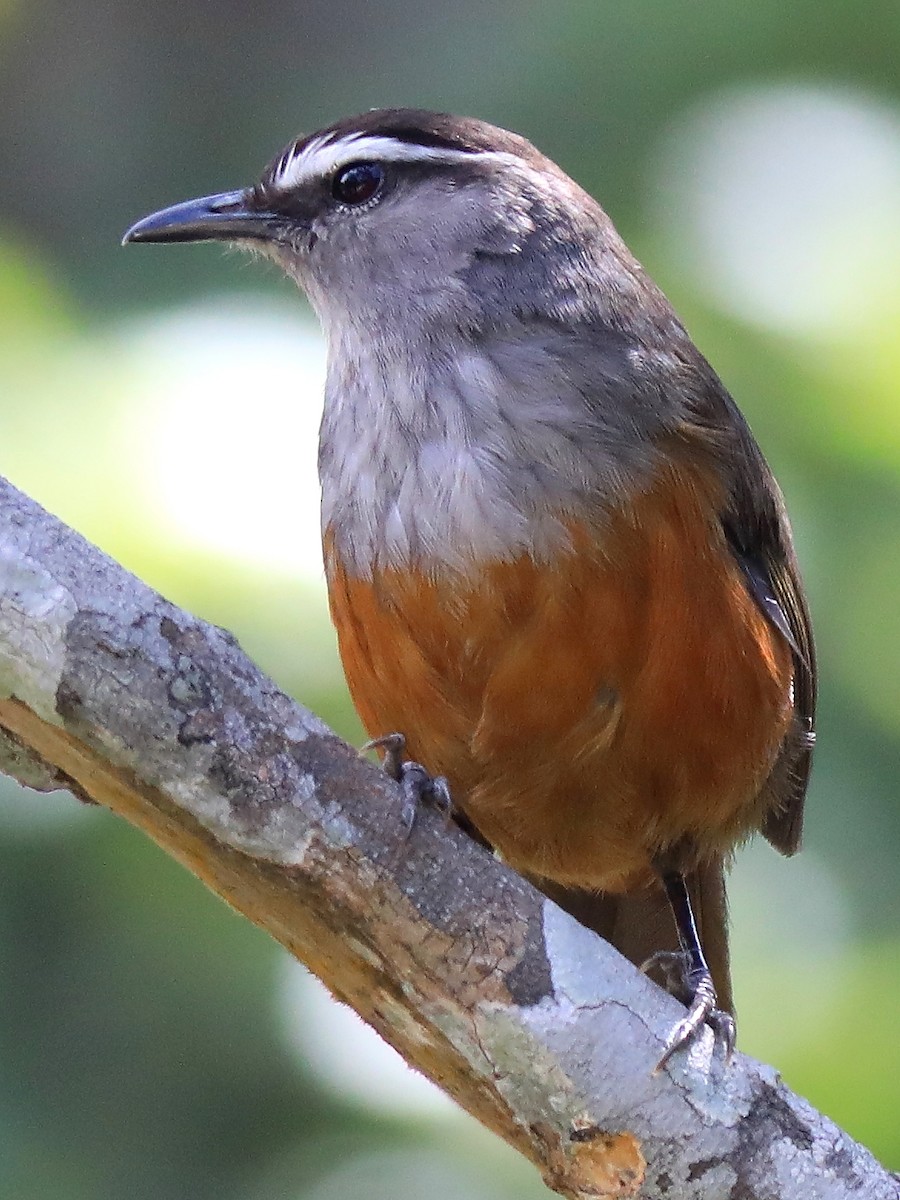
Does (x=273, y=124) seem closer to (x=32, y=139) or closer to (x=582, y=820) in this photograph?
(x=32, y=139)

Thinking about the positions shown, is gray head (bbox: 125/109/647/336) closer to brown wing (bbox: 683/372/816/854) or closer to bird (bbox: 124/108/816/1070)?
bird (bbox: 124/108/816/1070)

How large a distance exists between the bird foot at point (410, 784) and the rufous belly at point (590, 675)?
22 cm

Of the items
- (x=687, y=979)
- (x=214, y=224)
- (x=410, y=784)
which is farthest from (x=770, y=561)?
(x=214, y=224)

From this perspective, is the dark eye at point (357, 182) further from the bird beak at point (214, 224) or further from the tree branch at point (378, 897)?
the tree branch at point (378, 897)

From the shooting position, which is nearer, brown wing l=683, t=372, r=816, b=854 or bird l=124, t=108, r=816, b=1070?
bird l=124, t=108, r=816, b=1070

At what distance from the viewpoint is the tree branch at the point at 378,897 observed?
2.45 m

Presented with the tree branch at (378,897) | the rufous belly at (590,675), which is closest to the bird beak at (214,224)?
the rufous belly at (590,675)

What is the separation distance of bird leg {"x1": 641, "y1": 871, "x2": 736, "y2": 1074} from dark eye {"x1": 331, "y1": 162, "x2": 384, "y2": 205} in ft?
5.78

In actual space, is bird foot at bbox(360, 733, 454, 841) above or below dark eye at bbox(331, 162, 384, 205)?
below

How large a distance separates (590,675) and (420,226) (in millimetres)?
1186

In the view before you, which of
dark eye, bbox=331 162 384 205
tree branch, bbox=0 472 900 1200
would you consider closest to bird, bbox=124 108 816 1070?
dark eye, bbox=331 162 384 205

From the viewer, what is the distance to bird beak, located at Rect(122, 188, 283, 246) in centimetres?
389

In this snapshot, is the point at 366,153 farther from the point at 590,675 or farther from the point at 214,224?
the point at 590,675

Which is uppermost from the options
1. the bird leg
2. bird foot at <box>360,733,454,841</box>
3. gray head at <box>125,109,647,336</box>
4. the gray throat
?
gray head at <box>125,109,647,336</box>
